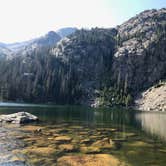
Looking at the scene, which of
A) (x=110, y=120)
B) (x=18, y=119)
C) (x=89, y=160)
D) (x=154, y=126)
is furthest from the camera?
(x=110, y=120)

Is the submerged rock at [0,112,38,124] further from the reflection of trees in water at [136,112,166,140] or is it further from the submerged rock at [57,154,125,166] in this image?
the submerged rock at [57,154,125,166]

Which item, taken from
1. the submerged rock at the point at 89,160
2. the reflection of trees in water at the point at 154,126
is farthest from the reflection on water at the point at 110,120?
the submerged rock at the point at 89,160

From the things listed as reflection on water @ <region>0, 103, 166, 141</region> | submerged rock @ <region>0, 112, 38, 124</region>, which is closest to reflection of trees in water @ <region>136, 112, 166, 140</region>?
reflection on water @ <region>0, 103, 166, 141</region>

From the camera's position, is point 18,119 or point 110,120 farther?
point 110,120

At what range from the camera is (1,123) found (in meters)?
84.9

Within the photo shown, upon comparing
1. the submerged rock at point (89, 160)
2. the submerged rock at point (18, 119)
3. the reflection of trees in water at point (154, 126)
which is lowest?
the submerged rock at point (89, 160)

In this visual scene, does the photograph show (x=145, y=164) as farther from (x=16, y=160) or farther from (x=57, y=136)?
(x=57, y=136)

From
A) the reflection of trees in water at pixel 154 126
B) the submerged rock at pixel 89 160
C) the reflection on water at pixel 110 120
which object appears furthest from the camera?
the reflection on water at pixel 110 120

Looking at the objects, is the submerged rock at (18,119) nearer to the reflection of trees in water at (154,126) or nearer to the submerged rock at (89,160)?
the reflection of trees in water at (154,126)

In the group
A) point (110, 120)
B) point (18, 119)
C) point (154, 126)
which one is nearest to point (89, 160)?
point (18, 119)

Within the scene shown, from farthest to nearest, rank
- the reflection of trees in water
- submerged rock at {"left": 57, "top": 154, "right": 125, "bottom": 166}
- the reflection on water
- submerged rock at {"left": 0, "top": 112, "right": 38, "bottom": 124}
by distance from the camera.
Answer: the reflection on water → submerged rock at {"left": 0, "top": 112, "right": 38, "bottom": 124} → the reflection of trees in water → submerged rock at {"left": 57, "top": 154, "right": 125, "bottom": 166}

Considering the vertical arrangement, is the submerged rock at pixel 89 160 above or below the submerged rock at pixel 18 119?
below

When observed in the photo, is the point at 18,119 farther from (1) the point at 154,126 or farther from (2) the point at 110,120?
(1) the point at 154,126

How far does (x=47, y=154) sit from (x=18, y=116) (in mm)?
47935
